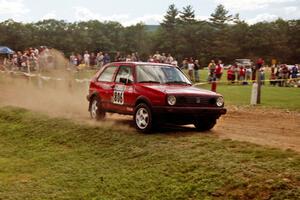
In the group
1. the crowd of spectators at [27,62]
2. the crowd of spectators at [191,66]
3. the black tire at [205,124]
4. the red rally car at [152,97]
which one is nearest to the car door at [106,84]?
the red rally car at [152,97]

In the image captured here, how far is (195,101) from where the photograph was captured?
35.1ft

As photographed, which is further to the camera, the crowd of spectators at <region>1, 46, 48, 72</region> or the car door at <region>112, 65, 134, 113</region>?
the crowd of spectators at <region>1, 46, 48, 72</region>

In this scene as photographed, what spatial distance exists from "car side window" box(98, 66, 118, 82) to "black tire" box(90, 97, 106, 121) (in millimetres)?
579

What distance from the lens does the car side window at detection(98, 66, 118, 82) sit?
42.0 feet

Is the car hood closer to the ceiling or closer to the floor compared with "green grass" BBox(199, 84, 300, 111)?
closer to the ceiling

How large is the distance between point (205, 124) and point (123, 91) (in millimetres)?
2149

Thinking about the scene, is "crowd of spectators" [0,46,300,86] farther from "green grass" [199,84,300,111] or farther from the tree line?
the tree line

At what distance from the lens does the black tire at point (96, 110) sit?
13.0 m

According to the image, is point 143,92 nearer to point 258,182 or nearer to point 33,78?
point 258,182

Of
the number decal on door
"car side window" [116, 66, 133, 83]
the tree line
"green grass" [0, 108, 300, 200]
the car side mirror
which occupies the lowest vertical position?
"green grass" [0, 108, 300, 200]

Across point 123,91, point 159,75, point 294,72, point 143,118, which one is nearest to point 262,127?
point 159,75

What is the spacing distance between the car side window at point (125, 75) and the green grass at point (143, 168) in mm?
1179

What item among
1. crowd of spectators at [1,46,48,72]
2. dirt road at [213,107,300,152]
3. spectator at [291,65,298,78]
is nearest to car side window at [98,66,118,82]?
dirt road at [213,107,300,152]

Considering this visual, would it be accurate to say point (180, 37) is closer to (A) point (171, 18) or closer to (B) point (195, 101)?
(A) point (171, 18)
